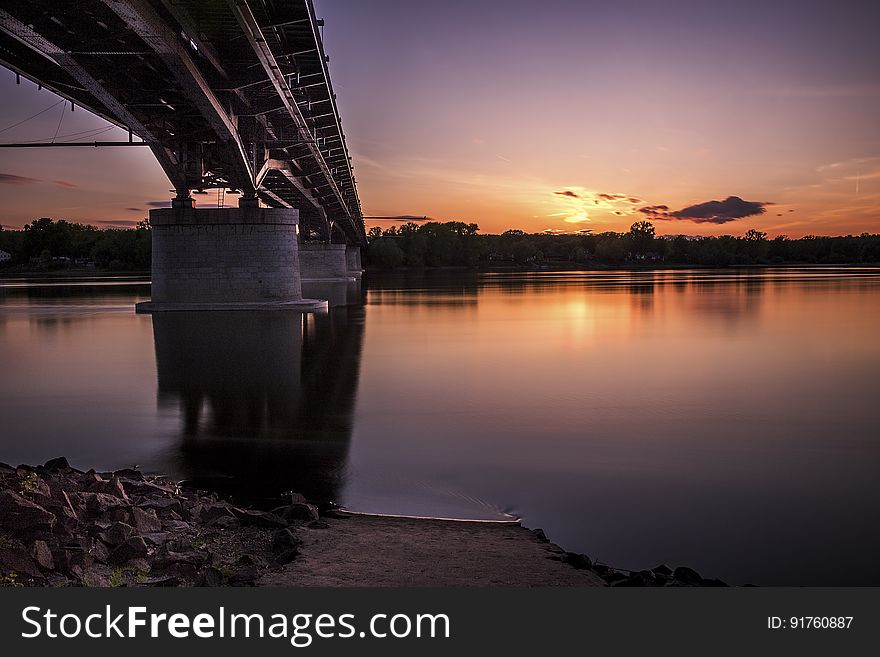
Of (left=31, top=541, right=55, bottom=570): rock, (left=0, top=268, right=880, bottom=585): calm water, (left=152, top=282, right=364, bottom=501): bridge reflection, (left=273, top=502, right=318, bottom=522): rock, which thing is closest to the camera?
(left=31, top=541, right=55, bottom=570): rock

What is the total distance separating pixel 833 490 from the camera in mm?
8297

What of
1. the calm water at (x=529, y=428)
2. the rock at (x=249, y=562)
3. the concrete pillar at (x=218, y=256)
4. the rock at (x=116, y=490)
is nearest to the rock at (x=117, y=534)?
the rock at (x=249, y=562)

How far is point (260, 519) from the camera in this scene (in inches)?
268

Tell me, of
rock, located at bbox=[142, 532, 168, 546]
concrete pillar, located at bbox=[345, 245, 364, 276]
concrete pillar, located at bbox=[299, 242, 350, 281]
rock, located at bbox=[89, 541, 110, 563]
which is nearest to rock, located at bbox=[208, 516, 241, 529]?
rock, located at bbox=[142, 532, 168, 546]

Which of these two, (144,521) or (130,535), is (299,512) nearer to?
(144,521)

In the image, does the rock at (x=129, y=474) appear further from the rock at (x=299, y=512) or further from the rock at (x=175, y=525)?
the rock at (x=299, y=512)

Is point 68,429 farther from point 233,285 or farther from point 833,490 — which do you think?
point 233,285

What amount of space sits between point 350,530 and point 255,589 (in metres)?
1.83

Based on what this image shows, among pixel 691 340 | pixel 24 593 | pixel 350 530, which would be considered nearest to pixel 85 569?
pixel 24 593

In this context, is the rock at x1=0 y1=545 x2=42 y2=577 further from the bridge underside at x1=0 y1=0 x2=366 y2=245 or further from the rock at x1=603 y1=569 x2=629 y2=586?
the bridge underside at x1=0 y1=0 x2=366 y2=245

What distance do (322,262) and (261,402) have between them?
8399 centimetres

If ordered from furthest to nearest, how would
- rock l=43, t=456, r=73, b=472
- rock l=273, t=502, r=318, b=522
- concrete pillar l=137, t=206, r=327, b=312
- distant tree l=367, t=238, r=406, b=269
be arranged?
distant tree l=367, t=238, r=406, b=269 → concrete pillar l=137, t=206, r=327, b=312 → rock l=43, t=456, r=73, b=472 → rock l=273, t=502, r=318, b=522

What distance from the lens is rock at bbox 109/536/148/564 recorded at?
5656mm

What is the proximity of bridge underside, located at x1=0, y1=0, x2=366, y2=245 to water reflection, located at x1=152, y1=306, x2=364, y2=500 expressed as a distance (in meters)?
8.42
